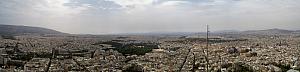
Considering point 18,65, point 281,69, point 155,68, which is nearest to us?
point 281,69

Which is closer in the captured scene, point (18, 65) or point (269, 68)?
point (269, 68)

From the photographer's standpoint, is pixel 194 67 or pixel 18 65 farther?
pixel 18 65

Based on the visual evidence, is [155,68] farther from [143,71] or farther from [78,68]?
[78,68]

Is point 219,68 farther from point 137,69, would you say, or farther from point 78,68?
point 78,68

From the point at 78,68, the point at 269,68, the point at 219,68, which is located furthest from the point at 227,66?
the point at 78,68

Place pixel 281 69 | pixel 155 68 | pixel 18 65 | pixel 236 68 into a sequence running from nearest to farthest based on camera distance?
pixel 281 69
pixel 236 68
pixel 155 68
pixel 18 65

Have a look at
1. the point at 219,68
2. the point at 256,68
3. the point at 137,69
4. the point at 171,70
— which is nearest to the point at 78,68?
the point at 137,69

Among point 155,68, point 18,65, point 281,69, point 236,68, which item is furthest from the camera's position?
point 18,65

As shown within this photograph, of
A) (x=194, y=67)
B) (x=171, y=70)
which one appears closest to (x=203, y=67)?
(x=194, y=67)
